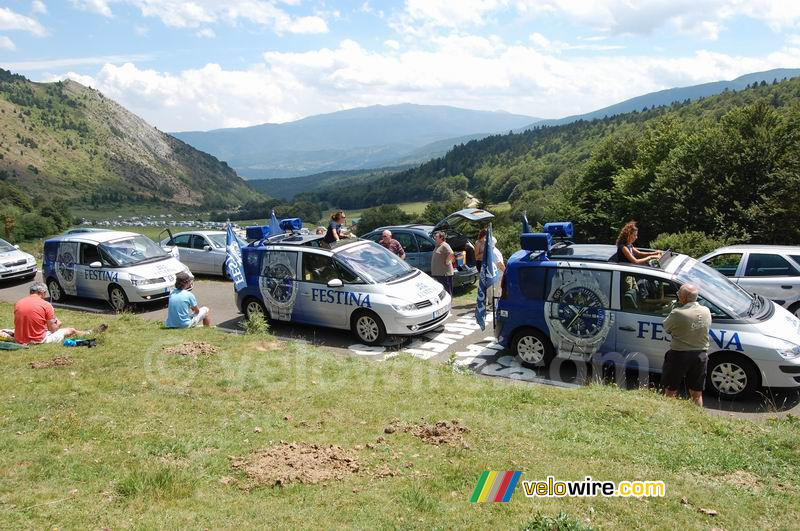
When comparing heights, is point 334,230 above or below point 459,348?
above

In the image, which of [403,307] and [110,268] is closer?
[403,307]

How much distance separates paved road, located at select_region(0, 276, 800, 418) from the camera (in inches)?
302

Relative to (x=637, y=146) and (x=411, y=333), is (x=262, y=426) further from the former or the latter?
(x=637, y=146)

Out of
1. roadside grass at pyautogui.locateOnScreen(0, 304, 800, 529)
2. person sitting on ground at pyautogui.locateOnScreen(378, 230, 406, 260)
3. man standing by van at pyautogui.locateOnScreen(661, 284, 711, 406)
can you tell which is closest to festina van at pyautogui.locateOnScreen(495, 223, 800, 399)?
man standing by van at pyautogui.locateOnScreen(661, 284, 711, 406)

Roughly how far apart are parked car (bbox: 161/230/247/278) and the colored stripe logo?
15411mm

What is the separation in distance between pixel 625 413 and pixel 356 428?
3.15 meters

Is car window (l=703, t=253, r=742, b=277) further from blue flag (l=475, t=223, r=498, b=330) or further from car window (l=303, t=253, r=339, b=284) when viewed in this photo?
car window (l=303, t=253, r=339, b=284)

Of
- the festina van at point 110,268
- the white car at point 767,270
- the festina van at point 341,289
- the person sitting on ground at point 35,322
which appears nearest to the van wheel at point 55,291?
the festina van at point 110,268

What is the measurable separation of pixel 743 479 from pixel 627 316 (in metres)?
3.63

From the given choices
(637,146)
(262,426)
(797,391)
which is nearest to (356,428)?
(262,426)

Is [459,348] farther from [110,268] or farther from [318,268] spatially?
[110,268]

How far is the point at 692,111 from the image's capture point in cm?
8300

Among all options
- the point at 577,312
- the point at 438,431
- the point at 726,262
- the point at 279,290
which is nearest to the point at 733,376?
the point at 577,312

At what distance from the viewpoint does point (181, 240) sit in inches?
779
